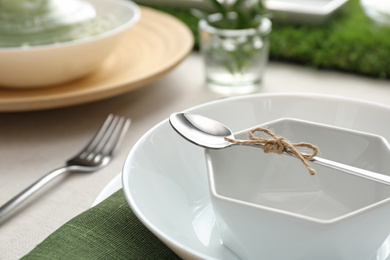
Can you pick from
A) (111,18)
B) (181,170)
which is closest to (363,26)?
(111,18)

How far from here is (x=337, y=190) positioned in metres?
0.49

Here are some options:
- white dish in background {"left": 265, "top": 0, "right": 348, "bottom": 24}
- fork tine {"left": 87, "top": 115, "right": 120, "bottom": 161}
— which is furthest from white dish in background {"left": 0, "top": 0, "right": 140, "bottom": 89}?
white dish in background {"left": 265, "top": 0, "right": 348, "bottom": 24}

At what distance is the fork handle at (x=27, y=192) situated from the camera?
0.59 metres

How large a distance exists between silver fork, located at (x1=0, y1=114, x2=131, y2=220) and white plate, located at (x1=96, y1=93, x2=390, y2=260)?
0.19 meters

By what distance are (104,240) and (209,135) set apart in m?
0.13

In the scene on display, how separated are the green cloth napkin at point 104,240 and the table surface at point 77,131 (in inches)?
3.6

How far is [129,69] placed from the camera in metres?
0.93

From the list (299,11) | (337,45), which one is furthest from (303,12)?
(337,45)

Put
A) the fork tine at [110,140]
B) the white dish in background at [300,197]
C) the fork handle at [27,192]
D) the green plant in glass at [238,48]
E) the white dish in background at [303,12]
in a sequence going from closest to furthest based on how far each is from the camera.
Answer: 1. the white dish in background at [300,197]
2. the fork handle at [27,192]
3. the fork tine at [110,140]
4. the green plant in glass at [238,48]
5. the white dish in background at [303,12]

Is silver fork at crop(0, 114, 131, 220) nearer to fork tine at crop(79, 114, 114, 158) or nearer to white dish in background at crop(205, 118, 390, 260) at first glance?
fork tine at crop(79, 114, 114, 158)

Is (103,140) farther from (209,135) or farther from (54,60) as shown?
(209,135)

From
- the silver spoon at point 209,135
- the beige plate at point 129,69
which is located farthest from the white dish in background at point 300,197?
the beige plate at point 129,69

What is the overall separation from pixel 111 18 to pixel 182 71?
167mm

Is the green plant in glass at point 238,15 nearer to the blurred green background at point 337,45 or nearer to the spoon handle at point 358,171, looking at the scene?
the blurred green background at point 337,45
